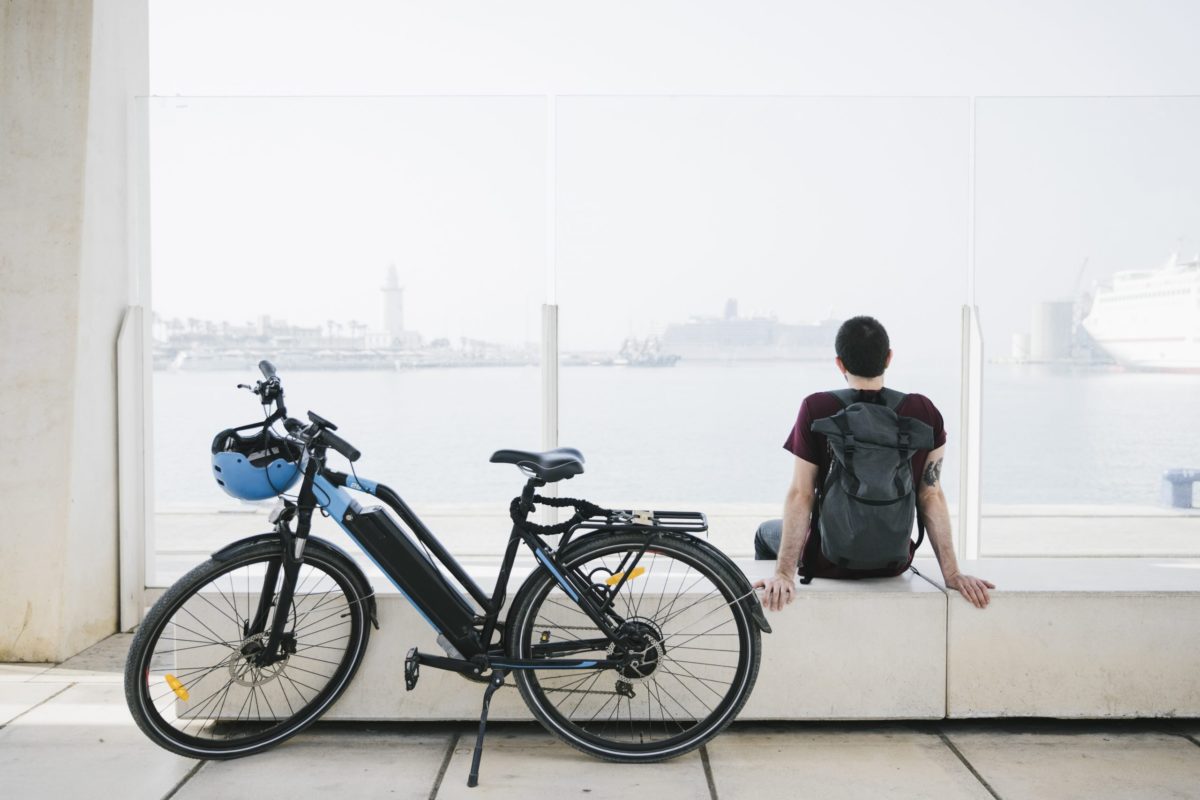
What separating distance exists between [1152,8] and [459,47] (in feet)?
34.8

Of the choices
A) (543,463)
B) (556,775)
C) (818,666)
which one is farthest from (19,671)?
(818,666)

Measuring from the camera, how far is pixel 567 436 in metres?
4.39

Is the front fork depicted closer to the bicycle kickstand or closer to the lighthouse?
the bicycle kickstand

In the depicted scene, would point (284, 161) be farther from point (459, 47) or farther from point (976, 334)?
point (459, 47)

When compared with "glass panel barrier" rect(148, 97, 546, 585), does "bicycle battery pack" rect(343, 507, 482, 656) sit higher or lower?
lower

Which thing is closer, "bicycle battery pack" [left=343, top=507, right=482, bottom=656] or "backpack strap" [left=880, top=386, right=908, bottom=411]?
"bicycle battery pack" [left=343, top=507, right=482, bottom=656]

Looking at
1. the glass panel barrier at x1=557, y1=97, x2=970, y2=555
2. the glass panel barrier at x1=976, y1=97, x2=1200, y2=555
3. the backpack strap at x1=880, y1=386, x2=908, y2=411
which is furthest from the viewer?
the glass panel barrier at x1=976, y1=97, x2=1200, y2=555

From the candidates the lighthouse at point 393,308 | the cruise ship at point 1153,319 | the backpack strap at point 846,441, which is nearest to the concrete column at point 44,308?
the lighthouse at point 393,308

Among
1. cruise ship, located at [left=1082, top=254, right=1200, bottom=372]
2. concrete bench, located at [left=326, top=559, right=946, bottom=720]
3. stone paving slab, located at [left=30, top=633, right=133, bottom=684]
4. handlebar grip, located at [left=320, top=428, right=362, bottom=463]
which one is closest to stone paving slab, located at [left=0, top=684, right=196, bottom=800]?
stone paving slab, located at [left=30, top=633, right=133, bottom=684]

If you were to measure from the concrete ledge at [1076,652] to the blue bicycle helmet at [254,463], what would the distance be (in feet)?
5.85

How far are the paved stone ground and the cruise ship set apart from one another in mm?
2757

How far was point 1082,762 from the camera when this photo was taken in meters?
2.75

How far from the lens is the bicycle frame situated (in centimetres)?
271

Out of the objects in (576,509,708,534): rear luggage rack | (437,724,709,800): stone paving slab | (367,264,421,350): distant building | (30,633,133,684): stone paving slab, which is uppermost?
(367,264,421,350): distant building
